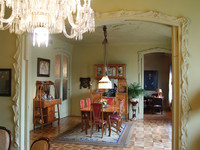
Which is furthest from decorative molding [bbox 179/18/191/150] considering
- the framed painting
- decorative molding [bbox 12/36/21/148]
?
the framed painting

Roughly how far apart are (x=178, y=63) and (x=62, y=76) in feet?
19.9

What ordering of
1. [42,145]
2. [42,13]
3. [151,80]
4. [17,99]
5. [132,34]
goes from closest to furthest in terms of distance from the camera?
[42,145] < [42,13] < [17,99] < [132,34] < [151,80]

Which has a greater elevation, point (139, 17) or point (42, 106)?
point (139, 17)

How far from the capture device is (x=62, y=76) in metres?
8.67

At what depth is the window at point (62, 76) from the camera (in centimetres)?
836

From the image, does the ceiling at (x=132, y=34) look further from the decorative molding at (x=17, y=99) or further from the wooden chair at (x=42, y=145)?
the wooden chair at (x=42, y=145)

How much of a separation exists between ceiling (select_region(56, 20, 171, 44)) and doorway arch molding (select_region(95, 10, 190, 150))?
2.47 metres

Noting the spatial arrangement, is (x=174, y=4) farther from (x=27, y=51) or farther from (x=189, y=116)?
(x=27, y=51)

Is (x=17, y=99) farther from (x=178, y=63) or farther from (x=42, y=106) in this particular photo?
(x=178, y=63)

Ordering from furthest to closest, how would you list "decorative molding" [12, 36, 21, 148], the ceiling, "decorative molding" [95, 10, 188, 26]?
the ceiling, "decorative molding" [12, 36, 21, 148], "decorative molding" [95, 10, 188, 26]

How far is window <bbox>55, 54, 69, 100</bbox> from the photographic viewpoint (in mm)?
8359

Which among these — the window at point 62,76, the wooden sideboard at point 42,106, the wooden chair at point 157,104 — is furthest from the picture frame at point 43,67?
the wooden chair at point 157,104

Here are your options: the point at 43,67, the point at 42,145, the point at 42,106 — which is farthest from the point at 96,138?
the point at 42,145

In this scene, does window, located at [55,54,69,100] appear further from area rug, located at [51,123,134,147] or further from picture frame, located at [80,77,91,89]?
area rug, located at [51,123,134,147]
